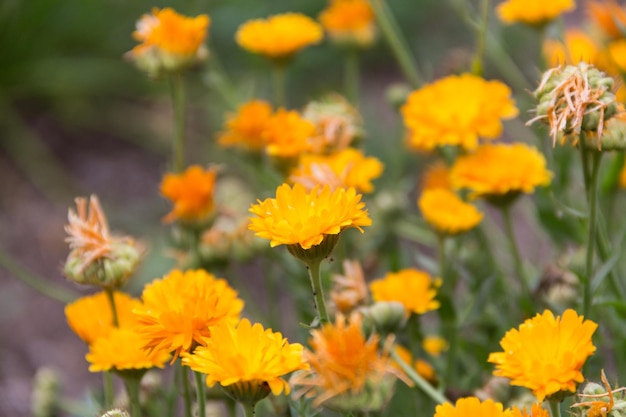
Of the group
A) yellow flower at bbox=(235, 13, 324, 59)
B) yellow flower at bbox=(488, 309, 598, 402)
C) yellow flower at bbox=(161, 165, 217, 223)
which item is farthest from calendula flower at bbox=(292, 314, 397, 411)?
yellow flower at bbox=(235, 13, 324, 59)

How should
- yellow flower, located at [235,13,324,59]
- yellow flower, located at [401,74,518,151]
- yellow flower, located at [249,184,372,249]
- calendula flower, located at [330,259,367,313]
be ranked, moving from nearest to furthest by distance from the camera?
yellow flower, located at [249,184,372,249], calendula flower, located at [330,259,367,313], yellow flower, located at [401,74,518,151], yellow flower, located at [235,13,324,59]

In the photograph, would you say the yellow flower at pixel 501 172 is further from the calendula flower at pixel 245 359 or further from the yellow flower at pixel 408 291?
the calendula flower at pixel 245 359

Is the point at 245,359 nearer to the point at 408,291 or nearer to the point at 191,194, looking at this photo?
the point at 408,291

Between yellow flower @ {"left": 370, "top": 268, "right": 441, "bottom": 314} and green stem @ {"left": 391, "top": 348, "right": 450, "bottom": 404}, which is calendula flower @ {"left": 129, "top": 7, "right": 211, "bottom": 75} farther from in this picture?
green stem @ {"left": 391, "top": 348, "right": 450, "bottom": 404}

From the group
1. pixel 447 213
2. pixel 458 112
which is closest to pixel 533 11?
pixel 458 112

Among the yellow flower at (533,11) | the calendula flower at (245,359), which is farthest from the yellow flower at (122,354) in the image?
the yellow flower at (533,11)
